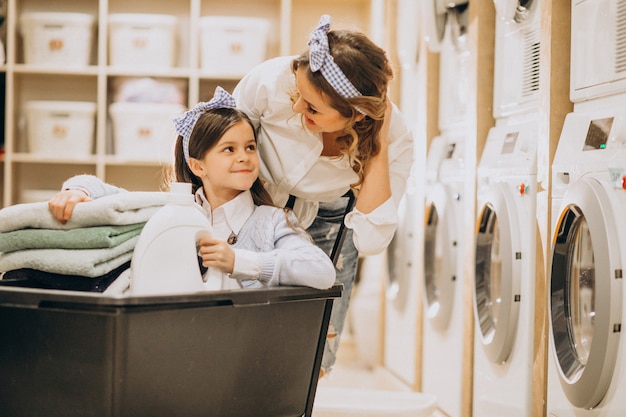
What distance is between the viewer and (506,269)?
2.26m

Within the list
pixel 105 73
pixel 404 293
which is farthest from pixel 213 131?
pixel 105 73

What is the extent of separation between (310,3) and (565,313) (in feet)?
9.12

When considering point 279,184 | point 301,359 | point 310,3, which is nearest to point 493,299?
point 279,184

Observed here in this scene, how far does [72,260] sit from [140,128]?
2.69 m

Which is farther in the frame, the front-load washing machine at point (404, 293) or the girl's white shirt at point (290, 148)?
Answer: the front-load washing machine at point (404, 293)

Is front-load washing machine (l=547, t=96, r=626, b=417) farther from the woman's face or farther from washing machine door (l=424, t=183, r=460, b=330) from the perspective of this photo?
washing machine door (l=424, t=183, r=460, b=330)

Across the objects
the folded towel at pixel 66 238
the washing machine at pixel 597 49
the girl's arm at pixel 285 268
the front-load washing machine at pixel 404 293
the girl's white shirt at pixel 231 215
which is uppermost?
the washing machine at pixel 597 49

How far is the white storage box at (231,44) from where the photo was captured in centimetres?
388

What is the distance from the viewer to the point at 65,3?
13.5 feet

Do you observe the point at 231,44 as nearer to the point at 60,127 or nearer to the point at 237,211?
the point at 60,127

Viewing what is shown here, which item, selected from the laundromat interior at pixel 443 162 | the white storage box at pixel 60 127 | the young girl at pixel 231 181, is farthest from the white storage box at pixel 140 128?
the young girl at pixel 231 181

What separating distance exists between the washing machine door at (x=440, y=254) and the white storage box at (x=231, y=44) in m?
1.35

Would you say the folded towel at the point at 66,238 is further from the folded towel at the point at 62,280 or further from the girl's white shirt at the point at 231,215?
the girl's white shirt at the point at 231,215

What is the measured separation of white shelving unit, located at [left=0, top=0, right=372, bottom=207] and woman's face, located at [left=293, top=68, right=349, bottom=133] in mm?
2362
